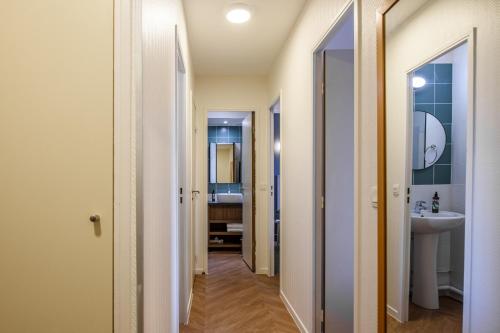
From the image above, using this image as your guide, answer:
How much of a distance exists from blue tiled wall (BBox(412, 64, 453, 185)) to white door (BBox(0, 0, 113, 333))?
1.02 m

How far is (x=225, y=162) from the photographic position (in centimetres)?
636

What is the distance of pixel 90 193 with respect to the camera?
37.8 inches


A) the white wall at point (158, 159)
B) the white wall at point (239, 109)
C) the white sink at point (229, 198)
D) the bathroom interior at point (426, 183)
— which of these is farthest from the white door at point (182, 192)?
the white sink at point (229, 198)

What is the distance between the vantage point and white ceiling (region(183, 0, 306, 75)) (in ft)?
8.34

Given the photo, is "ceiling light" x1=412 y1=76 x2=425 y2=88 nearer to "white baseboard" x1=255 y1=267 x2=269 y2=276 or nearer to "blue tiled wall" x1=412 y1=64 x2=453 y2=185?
"blue tiled wall" x1=412 y1=64 x2=453 y2=185

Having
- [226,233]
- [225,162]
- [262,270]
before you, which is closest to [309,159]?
[262,270]

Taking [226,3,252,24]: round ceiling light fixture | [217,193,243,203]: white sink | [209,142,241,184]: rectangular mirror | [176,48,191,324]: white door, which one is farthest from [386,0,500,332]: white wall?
[209,142,241,184]: rectangular mirror

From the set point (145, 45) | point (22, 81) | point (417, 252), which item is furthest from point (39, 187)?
point (417, 252)

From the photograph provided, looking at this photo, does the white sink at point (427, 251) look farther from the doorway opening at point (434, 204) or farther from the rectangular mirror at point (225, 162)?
→ the rectangular mirror at point (225, 162)

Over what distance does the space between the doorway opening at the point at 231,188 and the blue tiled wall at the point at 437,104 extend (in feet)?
10.7

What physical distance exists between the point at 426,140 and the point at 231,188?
5.44 meters

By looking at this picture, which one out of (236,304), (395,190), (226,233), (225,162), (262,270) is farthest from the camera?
(225,162)

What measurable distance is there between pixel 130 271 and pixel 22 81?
0.68 m

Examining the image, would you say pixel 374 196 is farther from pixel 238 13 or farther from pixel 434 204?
pixel 238 13
